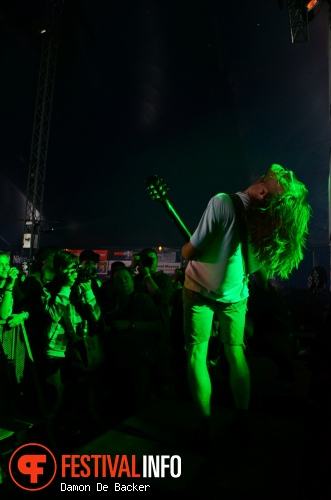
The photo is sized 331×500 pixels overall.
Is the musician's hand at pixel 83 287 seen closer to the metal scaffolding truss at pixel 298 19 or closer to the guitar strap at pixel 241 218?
the guitar strap at pixel 241 218

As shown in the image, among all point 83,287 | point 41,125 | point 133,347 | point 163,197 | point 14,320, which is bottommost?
point 133,347

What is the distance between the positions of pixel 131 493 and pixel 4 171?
2443 cm

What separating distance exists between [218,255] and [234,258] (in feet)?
0.41

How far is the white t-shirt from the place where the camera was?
216cm

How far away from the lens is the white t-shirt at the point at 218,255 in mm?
2156

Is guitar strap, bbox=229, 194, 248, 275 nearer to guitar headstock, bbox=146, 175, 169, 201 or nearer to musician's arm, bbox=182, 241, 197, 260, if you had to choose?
musician's arm, bbox=182, 241, 197, 260

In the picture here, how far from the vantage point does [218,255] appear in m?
2.23

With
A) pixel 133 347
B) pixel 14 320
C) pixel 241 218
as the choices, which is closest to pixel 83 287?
pixel 14 320

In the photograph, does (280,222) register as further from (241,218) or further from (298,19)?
(298,19)

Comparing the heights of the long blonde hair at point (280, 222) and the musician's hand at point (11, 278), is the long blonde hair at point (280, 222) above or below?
above

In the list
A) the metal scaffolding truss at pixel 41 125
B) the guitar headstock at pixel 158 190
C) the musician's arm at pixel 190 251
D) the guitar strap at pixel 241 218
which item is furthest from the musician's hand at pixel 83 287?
the metal scaffolding truss at pixel 41 125

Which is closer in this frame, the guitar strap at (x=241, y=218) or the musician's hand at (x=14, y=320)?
the guitar strap at (x=241, y=218)

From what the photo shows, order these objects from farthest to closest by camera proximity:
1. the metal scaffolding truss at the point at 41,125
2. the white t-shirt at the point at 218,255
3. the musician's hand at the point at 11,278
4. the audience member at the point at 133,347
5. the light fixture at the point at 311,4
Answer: the metal scaffolding truss at the point at 41,125 → the light fixture at the point at 311,4 → the audience member at the point at 133,347 → the musician's hand at the point at 11,278 → the white t-shirt at the point at 218,255

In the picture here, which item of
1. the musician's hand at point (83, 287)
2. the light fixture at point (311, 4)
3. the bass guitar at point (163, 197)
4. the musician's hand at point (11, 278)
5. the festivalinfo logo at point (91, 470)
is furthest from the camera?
the light fixture at point (311, 4)
